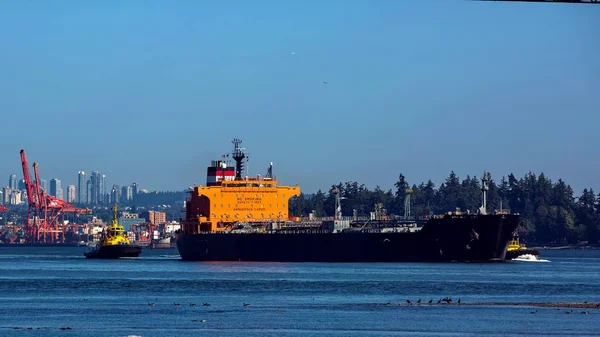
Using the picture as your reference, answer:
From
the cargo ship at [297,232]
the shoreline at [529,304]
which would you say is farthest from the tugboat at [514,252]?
the shoreline at [529,304]

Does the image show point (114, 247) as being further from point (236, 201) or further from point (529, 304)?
point (529, 304)

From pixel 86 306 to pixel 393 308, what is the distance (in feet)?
41.3

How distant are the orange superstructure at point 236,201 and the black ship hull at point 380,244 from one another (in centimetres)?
220

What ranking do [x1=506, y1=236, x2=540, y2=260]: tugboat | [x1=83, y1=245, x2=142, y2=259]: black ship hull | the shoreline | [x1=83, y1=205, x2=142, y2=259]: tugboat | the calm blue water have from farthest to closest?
[x1=83, y1=205, x2=142, y2=259]: tugboat
[x1=83, y1=245, x2=142, y2=259]: black ship hull
[x1=506, y1=236, x2=540, y2=260]: tugboat
the shoreline
the calm blue water

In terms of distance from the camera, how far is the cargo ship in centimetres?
8894

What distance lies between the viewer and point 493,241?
3514 inches

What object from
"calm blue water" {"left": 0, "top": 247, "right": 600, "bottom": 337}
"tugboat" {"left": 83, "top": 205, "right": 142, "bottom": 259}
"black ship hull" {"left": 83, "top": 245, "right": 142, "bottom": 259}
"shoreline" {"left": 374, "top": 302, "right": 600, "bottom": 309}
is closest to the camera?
"calm blue water" {"left": 0, "top": 247, "right": 600, "bottom": 337}

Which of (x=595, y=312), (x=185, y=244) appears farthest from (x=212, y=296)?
(x=185, y=244)

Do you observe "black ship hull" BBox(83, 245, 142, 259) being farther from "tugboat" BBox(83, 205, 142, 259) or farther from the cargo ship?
the cargo ship

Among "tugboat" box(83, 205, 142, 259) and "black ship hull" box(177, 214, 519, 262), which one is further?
"tugboat" box(83, 205, 142, 259)

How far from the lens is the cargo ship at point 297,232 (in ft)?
292

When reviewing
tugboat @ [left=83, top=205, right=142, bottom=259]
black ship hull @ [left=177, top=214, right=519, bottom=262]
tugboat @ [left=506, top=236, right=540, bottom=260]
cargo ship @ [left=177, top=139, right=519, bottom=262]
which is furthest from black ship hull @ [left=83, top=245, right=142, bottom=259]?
tugboat @ [left=506, top=236, right=540, bottom=260]

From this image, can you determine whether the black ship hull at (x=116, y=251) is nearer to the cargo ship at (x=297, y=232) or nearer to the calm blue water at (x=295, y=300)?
the cargo ship at (x=297, y=232)

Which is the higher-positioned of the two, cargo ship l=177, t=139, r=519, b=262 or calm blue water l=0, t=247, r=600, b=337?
cargo ship l=177, t=139, r=519, b=262
